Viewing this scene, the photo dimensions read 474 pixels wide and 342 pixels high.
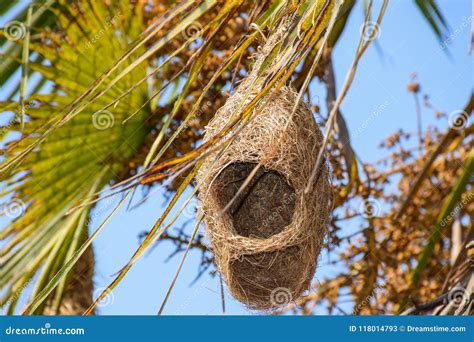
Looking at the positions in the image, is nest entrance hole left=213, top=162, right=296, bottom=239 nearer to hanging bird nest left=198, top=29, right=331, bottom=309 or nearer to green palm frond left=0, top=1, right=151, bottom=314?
hanging bird nest left=198, top=29, right=331, bottom=309

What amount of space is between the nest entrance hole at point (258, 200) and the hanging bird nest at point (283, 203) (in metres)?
0.01

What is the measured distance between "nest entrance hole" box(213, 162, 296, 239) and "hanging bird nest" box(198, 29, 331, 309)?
0.6 inches

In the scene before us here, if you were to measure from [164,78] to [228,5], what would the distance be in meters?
1.29

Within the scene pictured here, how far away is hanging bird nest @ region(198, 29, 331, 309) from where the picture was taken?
190 centimetres

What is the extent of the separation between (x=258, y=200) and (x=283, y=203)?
106 millimetres

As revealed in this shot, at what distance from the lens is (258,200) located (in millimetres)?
2252

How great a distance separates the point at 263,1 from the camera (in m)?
1.89

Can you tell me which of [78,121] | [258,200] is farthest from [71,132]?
[258,200]

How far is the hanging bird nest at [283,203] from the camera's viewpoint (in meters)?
1.90

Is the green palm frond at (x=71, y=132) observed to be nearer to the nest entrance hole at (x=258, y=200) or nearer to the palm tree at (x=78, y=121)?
the palm tree at (x=78, y=121)

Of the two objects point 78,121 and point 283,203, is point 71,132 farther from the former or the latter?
point 283,203

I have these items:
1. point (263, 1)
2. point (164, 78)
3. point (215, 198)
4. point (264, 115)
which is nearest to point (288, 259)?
point (215, 198)

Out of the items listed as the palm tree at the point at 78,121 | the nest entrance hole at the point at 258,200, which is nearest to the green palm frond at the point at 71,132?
the palm tree at the point at 78,121

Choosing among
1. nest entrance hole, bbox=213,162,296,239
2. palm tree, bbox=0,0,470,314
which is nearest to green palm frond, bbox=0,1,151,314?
palm tree, bbox=0,0,470,314
